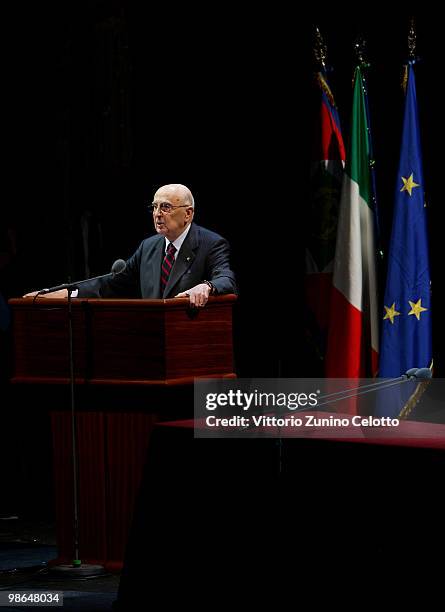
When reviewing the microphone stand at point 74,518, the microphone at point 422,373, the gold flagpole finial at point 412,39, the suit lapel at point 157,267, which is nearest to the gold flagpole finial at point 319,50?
the gold flagpole finial at point 412,39

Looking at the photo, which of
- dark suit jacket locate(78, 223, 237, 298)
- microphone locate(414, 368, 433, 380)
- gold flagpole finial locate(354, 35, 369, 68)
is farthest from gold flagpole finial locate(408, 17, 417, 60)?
microphone locate(414, 368, 433, 380)

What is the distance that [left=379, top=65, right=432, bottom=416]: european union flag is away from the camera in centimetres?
562

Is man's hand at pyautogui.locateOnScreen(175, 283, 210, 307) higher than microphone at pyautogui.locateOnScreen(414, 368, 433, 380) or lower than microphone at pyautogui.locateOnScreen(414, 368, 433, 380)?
higher

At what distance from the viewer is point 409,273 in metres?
5.65

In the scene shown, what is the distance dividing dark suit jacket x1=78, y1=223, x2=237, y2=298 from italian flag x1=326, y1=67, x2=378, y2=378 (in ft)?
3.25

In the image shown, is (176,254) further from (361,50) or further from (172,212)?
(361,50)

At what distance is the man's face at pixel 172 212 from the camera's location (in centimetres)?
490

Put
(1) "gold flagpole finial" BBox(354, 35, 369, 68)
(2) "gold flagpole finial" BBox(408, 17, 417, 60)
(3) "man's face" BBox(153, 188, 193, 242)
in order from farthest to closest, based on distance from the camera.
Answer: (1) "gold flagpole finial" BBox(354, 35, 369, 68), (2) "gold flagpole finial" BBox(408, 17, 417, 60), (3) "man's face" BBox(153, 188, 193, 242)

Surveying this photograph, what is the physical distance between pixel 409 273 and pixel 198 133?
1.35 metres

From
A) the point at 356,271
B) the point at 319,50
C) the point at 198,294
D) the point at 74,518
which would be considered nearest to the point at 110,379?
the point at 198,294

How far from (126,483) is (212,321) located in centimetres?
70

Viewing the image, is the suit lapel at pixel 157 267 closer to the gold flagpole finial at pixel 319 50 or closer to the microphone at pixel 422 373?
the gold flagpole finial at pixel 319 50

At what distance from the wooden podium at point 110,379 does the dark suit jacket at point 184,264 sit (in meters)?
0.30

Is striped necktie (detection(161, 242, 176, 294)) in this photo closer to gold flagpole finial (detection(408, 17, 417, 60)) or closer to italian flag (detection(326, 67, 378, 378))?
italian flag (detection(326, 67, 378, 378))
